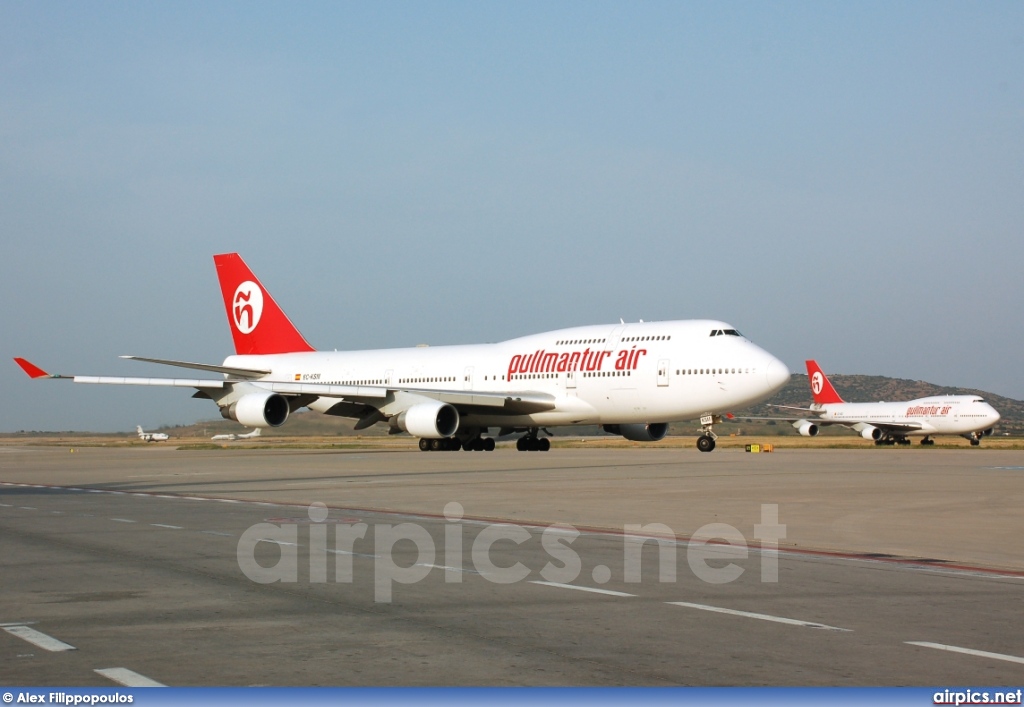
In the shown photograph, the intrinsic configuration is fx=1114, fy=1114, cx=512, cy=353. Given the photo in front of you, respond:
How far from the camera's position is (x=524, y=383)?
1661 inches

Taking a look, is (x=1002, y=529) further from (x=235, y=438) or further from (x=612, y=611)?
(x=235, y=438)

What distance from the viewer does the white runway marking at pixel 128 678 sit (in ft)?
17.7

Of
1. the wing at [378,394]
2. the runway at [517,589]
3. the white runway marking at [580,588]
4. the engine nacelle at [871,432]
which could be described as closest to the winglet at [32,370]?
the wing at [378,394]

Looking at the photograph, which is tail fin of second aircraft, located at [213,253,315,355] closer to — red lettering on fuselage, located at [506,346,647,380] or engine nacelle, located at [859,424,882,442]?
red lettering on fuselage, located at [506,346,647,380]

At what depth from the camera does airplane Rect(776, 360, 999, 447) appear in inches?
2365

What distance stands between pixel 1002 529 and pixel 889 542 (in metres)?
2.18

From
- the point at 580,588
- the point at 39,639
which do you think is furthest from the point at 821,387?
the point at 39,639

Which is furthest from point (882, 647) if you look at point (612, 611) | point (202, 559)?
point (202, 559)

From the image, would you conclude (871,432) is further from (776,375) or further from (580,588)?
(580,588)

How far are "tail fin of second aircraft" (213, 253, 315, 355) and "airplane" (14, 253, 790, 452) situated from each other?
1.63 meters

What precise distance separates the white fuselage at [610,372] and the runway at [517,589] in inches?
725

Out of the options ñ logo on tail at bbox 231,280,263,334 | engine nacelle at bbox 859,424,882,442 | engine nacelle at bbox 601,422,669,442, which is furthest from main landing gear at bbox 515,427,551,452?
engine nacelle at bbox 859,424,882,442

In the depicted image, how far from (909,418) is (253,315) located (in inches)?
1435

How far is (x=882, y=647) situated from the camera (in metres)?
6.38
